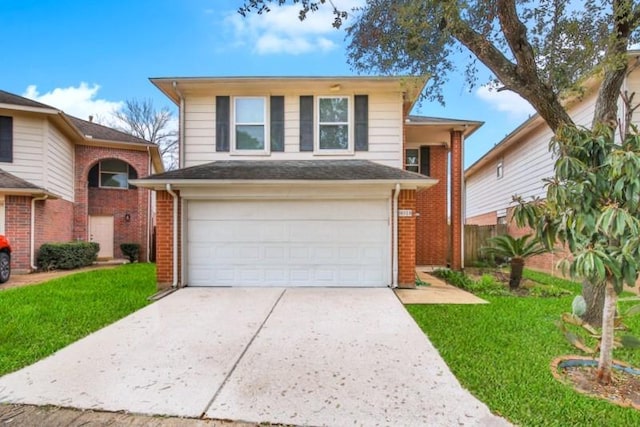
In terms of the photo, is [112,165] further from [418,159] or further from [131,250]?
[418,159]

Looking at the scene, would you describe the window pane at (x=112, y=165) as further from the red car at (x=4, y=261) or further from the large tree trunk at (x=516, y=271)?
the large tree trunk at (x=516, y=271)

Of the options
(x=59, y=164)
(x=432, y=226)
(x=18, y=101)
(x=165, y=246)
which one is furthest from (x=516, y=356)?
(x=18, y=101)

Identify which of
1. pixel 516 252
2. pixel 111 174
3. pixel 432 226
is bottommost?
pixel 516 252

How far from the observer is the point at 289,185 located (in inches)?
297

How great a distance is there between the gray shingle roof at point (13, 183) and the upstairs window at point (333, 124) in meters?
8.73

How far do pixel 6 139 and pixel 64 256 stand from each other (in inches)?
165

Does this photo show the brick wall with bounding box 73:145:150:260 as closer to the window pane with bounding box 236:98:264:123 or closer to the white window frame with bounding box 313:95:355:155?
the window pane with bounding box 236:98:264:123

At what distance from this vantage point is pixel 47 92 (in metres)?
27.0

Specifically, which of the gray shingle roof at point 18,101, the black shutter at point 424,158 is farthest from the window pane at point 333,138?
the gray shingle roof at point 18,101

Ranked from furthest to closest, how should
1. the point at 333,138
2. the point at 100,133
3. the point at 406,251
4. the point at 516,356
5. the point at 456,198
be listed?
the point at 100,133
the point at 456,198
the point at 333,138
the point at 406,251
the point at 516,356

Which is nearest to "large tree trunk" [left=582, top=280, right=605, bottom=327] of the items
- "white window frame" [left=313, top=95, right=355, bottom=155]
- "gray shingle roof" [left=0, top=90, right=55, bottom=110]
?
"white window frame" [left=313, top=95, right=355, bottom=155]

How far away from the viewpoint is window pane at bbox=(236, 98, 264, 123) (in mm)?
8875

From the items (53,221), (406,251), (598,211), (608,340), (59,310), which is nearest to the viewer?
(598,211)

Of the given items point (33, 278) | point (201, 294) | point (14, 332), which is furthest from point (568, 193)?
point (33, 278)
